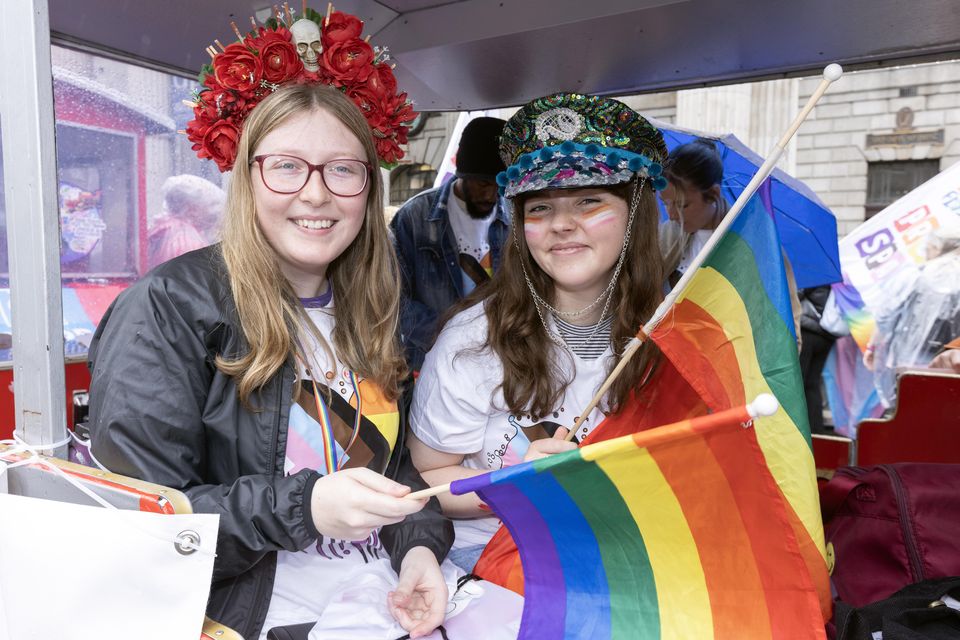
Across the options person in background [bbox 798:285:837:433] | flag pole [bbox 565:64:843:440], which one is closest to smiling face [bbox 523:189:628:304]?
flag pole [bbox 565:64:843:440]

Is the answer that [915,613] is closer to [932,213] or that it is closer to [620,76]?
[620,76]

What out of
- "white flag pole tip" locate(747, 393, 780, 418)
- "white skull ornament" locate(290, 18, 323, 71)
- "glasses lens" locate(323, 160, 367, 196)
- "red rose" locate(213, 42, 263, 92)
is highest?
"white skull ornament" locate(290, 18, 323, 71)

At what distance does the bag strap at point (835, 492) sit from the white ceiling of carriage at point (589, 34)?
1.65m

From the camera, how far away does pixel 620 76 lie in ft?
11.3

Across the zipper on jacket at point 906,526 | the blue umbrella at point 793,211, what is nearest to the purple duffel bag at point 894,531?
the zipper on jacket at point 906,526

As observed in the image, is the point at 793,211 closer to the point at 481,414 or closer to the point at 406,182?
the point at 481,414

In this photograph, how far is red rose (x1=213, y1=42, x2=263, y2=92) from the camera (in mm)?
1768

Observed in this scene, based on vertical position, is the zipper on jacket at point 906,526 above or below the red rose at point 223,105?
below

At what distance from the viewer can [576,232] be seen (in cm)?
208

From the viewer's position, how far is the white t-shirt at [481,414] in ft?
6.68

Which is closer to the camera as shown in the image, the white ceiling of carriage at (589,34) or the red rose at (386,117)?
the red rose at (386,117)

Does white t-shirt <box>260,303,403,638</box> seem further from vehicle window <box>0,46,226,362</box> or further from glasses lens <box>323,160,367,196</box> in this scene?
vehicle window <box>0,46,226,362</box>

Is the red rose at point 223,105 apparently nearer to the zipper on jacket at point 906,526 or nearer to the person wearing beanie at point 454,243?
the zipper on jacket at point 906,526

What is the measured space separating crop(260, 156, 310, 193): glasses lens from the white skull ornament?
325 mm
